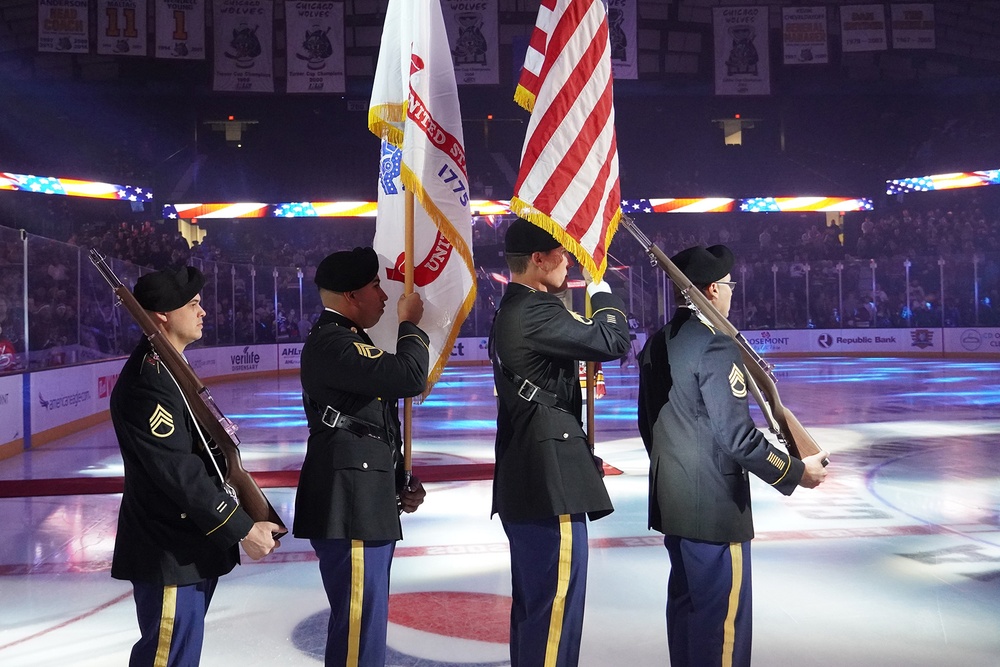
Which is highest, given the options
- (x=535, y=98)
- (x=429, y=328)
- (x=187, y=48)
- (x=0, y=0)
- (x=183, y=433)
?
(x=0, y=0)

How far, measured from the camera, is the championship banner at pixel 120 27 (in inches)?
851

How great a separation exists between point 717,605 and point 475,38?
2172 centimetres

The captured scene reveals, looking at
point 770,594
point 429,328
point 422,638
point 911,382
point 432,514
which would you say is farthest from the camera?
point 911,382

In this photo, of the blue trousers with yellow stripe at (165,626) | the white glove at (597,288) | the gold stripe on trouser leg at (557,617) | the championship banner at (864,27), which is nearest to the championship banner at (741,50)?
the championship banner at (864,27)

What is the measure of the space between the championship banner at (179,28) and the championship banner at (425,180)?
65.8 ft

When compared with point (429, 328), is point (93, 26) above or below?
above

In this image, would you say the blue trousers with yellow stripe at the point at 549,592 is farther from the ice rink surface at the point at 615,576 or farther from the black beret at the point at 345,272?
the black beret at the point at 345,272

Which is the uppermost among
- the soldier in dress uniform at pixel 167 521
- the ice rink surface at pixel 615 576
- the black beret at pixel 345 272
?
the black beret at pixel 345 272

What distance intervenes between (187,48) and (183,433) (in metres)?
22.1

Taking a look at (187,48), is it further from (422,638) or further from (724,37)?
(422,638)

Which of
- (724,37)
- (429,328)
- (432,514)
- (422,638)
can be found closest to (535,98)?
(429,328)

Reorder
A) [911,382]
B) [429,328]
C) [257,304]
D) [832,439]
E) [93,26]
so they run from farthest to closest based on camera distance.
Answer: [257,304], [93,26], [911,382], [832,439], [429,328]

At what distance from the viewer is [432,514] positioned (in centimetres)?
732

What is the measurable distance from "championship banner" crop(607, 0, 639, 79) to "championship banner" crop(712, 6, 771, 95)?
2611 mm
